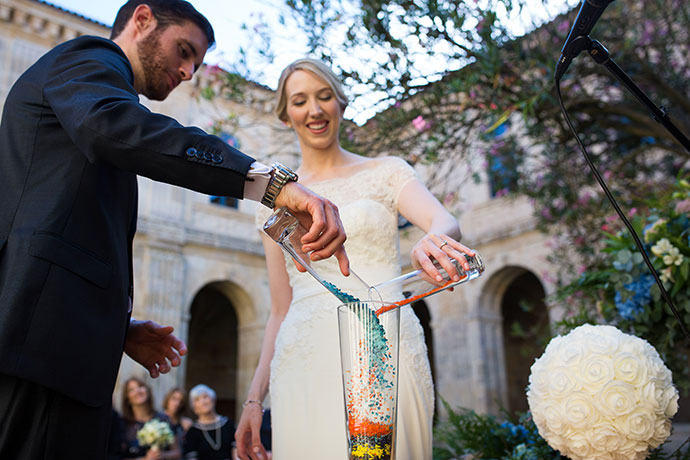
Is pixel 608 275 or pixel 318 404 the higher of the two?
pixel 608 275

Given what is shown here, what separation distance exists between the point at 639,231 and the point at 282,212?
235 cm

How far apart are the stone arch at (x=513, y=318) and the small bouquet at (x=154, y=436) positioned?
32.2ft

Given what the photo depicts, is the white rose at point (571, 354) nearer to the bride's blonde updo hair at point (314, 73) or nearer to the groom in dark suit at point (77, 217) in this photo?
the groom in dark suit at point (77, 217)

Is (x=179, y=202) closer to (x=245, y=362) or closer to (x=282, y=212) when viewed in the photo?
(x=245, y=362)

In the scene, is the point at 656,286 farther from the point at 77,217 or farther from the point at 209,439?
the point at 209,439

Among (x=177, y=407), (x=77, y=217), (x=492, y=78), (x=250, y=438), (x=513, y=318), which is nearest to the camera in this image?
(x=77, y=217)

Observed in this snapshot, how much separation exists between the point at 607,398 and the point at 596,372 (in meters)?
0.07

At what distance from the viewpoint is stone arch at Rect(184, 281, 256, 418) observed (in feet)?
58.4

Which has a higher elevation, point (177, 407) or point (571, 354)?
point (177, 407)

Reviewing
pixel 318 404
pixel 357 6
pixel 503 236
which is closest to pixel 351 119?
pixel 357 6

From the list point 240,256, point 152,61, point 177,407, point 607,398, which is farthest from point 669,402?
point 240,256

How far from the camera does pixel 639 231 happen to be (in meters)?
2.84

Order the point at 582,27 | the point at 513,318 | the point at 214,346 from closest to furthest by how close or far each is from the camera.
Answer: the point at 582,27
the point at 513,318
the point at 214,346

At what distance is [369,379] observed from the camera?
91 centimetres
